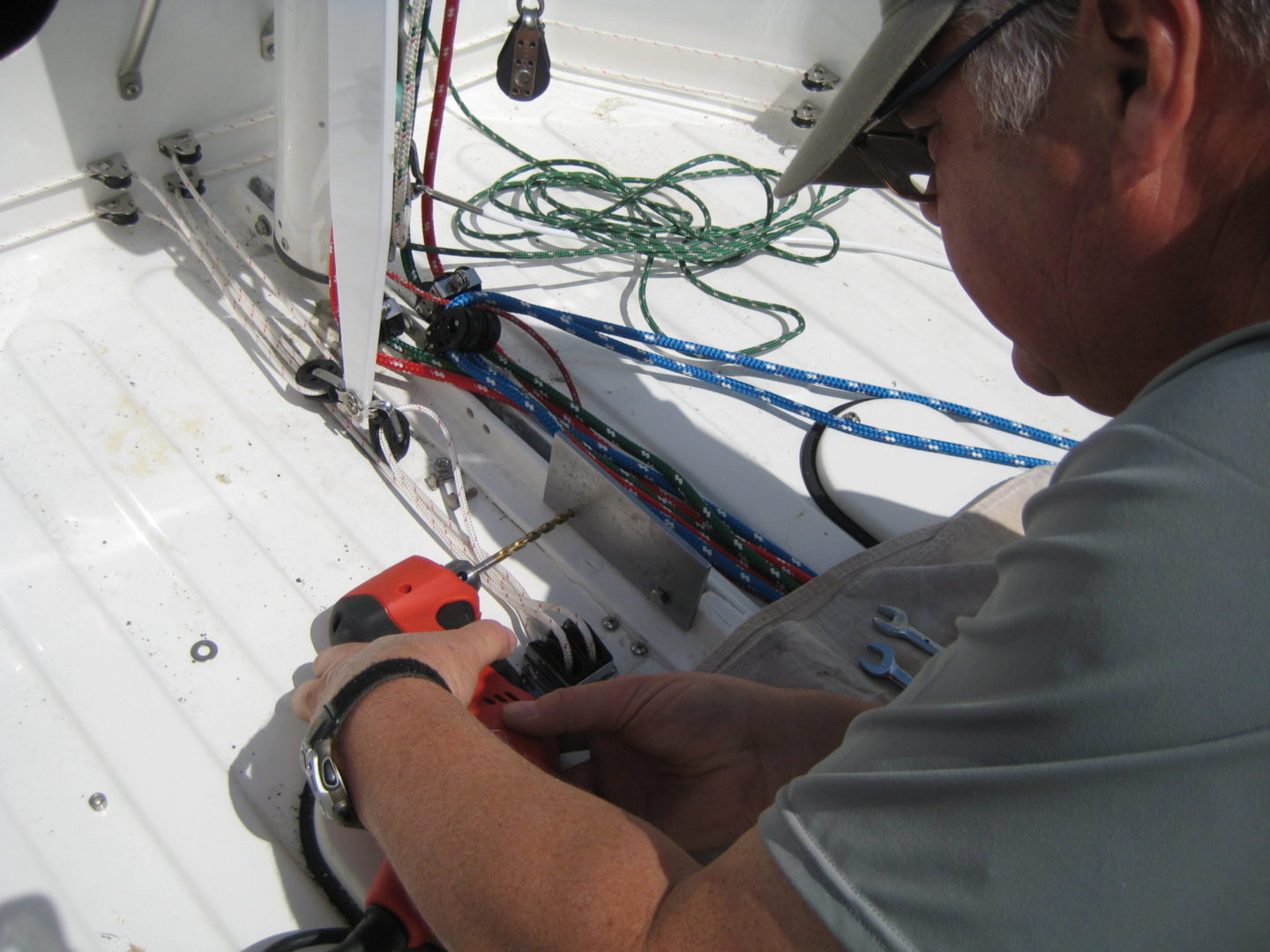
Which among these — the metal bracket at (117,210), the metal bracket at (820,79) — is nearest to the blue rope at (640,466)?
the metal bracket at (117,210)

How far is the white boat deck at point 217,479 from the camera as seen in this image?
3.78ft

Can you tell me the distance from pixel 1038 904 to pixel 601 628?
95 cm

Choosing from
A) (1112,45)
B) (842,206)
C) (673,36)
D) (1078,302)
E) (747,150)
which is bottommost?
(1078,302)

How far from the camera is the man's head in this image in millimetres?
670

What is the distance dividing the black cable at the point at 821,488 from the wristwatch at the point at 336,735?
888mm

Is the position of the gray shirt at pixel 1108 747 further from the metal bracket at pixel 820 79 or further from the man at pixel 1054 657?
the metal bracket at pixel 820 79

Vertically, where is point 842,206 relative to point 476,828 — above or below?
above

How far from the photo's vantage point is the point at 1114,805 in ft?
1.79

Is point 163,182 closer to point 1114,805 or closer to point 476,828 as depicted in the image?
point 476,828

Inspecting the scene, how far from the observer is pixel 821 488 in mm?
1706

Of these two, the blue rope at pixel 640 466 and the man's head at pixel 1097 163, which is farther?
the blue rope at pixel 640 466

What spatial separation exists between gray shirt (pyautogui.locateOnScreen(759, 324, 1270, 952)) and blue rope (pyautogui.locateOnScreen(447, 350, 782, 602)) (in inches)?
31.9

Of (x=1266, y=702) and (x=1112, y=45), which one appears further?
(x=1112, y=45)

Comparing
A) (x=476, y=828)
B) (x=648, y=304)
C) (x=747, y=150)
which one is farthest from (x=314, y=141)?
(x=747, y=150)
